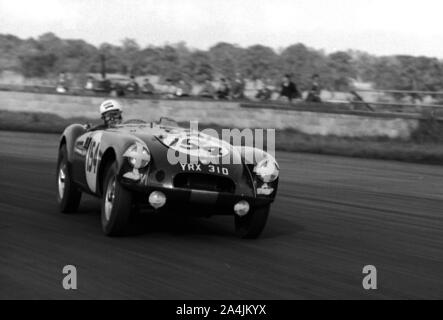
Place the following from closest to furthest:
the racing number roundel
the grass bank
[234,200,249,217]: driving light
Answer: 1. [234,200,249,217]: driving light
2. the racing number roundel
3. the grass bank

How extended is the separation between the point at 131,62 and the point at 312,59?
15.2 meters

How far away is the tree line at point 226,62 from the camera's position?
182ft

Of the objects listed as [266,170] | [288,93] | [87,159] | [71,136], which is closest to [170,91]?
[288,93]

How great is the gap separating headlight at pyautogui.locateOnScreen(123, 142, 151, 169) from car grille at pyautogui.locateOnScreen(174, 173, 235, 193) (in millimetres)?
279

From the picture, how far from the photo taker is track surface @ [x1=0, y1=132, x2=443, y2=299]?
204 inches

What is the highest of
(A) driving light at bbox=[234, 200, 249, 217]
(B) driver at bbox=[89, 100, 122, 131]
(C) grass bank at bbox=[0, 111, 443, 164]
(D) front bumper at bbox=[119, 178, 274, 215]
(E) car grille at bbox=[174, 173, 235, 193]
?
(B) driver at bbox=[89, 100, 122, 131]

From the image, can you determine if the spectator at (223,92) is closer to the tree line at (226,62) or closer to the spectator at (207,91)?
the spectator at (207,91)

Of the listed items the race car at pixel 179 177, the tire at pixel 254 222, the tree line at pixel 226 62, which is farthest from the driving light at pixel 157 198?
the tree line at pixel 226 62

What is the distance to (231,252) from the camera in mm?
6430

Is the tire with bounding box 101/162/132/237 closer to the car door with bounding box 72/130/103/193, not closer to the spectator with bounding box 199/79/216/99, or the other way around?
the car door with bounding box 72/130/103/193

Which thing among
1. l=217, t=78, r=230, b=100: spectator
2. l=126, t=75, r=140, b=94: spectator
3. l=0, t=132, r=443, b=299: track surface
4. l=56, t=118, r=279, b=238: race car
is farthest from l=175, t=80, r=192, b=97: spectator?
l=56, t=118, r=279, b=238: race car
